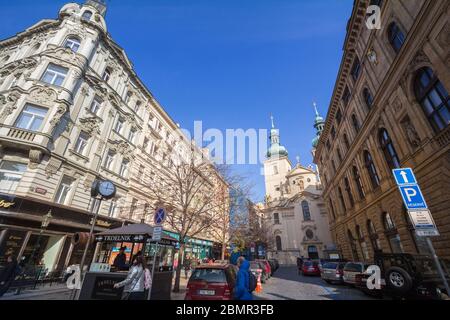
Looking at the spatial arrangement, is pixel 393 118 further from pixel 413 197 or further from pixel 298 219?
pixel 298 219

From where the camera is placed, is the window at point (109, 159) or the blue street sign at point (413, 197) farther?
the window at point (109, 159)

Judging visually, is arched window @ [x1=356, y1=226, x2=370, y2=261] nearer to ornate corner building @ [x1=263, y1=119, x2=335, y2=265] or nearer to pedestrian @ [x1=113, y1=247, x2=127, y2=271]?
pedestrian @ [x1=113, y1=247, x2=127, y2=271]

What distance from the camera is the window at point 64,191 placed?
14.5 m

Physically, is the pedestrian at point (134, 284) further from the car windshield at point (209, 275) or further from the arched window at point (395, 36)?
the arched window at point (395, 36)

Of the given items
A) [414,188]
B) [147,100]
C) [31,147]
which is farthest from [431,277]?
[147,100]

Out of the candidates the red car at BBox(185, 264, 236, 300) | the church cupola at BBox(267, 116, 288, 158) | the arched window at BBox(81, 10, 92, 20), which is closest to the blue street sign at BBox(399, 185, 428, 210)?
the red car at BBox(185, 264, 236, 300)

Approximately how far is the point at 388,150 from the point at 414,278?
10884 mm

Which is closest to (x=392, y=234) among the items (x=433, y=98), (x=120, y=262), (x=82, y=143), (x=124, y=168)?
(x=433, y=98)

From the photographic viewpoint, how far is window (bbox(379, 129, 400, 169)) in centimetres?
1483

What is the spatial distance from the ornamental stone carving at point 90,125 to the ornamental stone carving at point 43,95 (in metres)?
2.32

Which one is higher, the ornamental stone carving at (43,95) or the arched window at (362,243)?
the ornamental stone carving at (43,95)

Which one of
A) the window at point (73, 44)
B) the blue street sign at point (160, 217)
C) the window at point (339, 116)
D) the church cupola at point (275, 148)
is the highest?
the church cupola at point (275, 148)

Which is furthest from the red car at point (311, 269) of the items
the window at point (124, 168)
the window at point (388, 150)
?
the window at point (124, 168)
